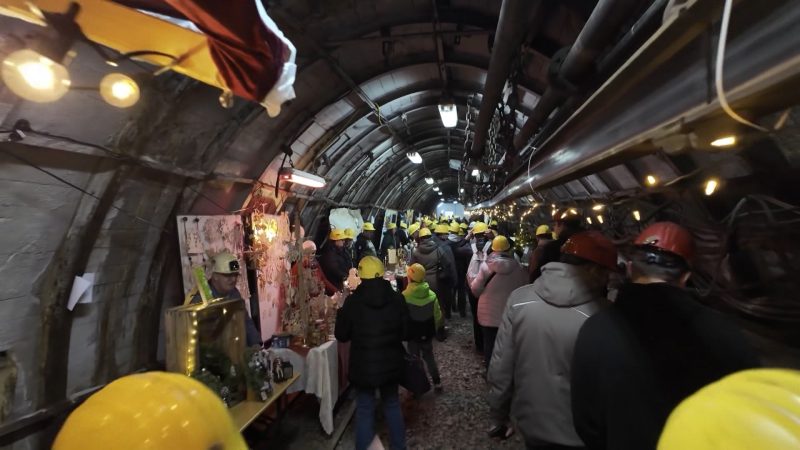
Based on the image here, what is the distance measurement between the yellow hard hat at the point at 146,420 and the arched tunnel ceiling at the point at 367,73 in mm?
4515

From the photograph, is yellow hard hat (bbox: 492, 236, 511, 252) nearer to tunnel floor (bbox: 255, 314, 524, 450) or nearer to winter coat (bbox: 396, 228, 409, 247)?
tunnel floor (bbox: 255, 314, 524, 450)

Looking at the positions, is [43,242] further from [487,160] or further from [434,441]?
[487,160]

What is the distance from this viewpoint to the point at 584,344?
2.45 metres

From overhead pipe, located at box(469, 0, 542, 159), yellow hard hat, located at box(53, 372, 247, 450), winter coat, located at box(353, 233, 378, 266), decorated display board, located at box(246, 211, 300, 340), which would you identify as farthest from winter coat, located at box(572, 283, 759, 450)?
winter coat, located at box(353, 233, 378, 266)

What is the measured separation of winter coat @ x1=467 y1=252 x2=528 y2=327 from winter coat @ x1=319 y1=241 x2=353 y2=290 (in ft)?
13.6

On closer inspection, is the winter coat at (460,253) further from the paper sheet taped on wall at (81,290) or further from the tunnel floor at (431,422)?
the paper sheet taped on wall at (81,290)

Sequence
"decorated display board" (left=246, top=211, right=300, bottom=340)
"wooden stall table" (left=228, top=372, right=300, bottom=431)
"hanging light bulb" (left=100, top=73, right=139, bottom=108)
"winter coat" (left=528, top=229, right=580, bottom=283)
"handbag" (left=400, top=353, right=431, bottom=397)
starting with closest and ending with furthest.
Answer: "hanging light bulb" (left=100, top=73, right=139, bottom=108)
"wooden stall table" (left=228, top=372, right=300, bottom=431)
"handbag" (left=400, top=353, right=431, bottom=397)
"winter coat" (left=528, top=229, right=580, bottom=283)
"decorated display board" (left=246, top=211, right=300, bottom=340)

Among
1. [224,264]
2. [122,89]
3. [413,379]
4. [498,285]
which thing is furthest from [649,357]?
[224,264]

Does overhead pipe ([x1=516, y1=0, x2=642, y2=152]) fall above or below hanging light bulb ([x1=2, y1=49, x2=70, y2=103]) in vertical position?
above

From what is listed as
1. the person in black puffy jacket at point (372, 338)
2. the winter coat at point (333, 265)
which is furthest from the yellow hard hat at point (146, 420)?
the winter coat at point (333, 265)

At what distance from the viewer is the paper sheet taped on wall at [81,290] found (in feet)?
13.4

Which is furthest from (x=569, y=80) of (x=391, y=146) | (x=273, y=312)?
(x=391, y=146)

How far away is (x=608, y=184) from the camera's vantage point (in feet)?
29.5

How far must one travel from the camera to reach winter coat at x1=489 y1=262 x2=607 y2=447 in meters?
3.11
